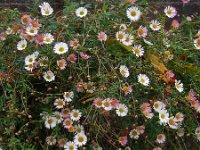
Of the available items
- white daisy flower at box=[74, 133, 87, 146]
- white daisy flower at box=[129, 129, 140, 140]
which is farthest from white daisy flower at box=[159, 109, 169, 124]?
white daisy flower at box=[74, 133, 87, 146]

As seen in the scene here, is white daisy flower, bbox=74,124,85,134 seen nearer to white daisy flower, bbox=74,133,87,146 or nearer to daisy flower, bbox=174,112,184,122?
white daisy flower, bbox=74,133,87,146

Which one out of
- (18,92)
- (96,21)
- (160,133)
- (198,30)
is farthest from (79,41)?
(198,30)

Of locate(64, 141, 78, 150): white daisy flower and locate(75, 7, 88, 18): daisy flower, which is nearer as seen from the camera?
locate(64, 141, 78, 150): white daisy flower

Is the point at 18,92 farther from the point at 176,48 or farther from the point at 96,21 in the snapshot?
the point at 176,48

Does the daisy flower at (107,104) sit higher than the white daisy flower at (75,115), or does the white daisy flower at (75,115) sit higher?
the daisy flower at (107,104)

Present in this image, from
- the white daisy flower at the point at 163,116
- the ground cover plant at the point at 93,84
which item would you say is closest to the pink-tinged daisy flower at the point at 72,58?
the ground cover plant at the point at 93,84

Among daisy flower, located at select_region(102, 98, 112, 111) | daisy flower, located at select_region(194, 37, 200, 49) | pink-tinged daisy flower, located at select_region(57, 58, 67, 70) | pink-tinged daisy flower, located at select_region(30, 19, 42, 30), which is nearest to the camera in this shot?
daisy flower, located at select_region(102, 98, 112, 111)

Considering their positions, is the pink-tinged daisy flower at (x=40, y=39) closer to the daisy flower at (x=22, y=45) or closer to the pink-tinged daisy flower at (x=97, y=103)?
the daisy flower at (x=22, y=45)

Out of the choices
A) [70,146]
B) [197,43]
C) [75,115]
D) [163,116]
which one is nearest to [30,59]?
[75,115]

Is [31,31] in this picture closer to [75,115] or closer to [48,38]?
[48,38]

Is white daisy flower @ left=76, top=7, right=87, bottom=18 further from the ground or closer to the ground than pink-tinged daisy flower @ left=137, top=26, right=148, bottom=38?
further from the ground
